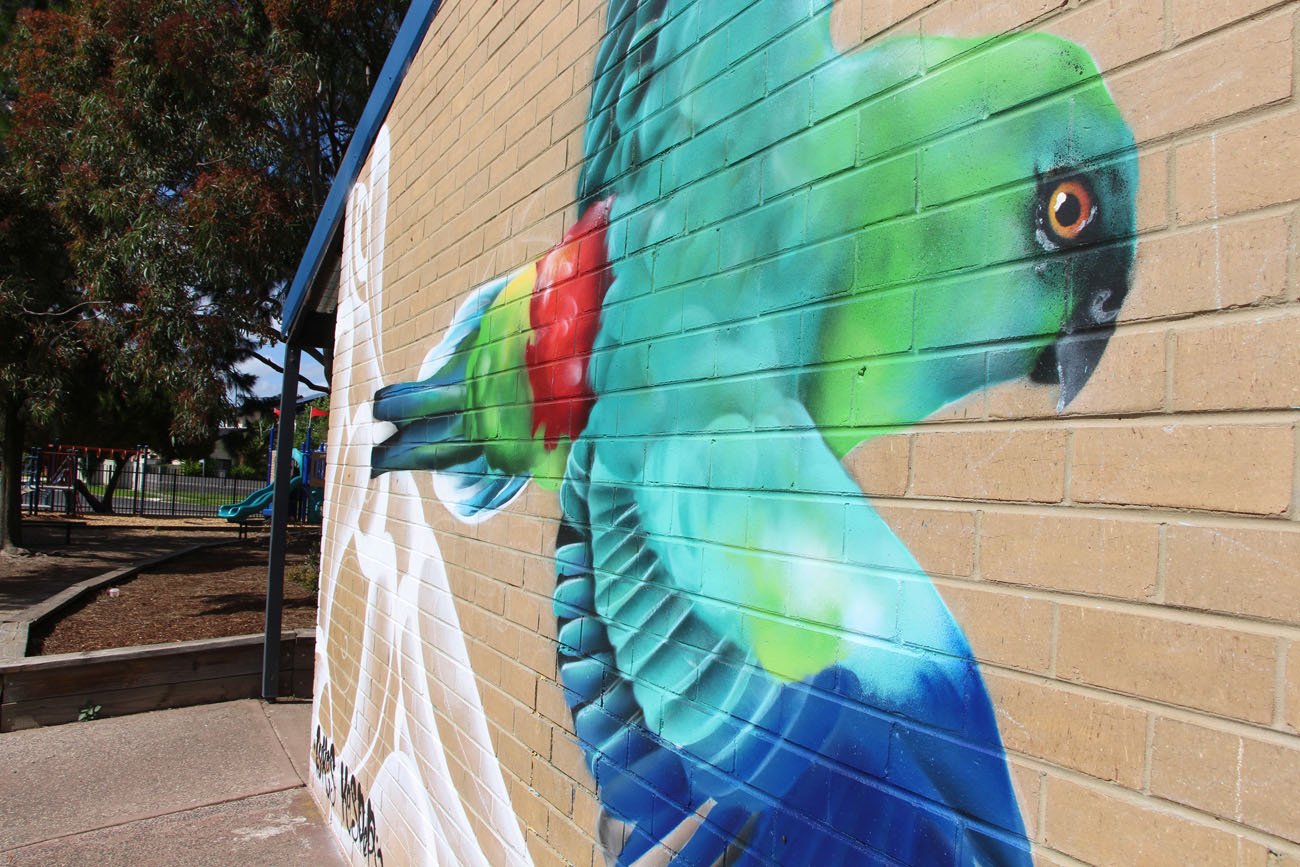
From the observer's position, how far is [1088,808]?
111 centimetres

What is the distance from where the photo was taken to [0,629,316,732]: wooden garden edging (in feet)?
18.7

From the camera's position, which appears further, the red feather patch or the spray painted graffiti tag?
the spray painted graffiti tag

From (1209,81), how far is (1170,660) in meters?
0.73

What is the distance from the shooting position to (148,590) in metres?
10.2

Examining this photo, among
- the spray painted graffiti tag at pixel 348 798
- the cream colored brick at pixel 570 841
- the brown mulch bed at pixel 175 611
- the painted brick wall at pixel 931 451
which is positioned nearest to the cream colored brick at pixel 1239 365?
the painted brick wall at pixel 931 451

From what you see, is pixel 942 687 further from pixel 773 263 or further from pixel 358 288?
pixel 358 288

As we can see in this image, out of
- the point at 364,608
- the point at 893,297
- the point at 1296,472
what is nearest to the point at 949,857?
the point at 1296,472

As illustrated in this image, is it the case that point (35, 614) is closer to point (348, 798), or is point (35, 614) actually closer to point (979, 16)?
point (348, 798)

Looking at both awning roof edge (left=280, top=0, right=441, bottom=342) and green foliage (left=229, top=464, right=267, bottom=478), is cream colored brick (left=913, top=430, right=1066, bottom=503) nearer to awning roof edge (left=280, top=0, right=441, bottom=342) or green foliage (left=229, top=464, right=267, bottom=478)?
awning roof edge (left=280, top=0, right=441, bottom=342)

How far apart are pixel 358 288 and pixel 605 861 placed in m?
3.88

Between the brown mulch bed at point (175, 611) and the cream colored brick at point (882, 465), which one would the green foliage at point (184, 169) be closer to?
the brown mulch bed at point (175, 611)

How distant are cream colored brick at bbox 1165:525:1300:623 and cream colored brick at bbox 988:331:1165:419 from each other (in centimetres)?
17

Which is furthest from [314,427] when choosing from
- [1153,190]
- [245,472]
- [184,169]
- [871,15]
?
[245,472]

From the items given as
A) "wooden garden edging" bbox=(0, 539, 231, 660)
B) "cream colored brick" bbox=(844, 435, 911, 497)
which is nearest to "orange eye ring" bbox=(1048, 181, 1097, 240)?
"cream colored brick" bbox=(844, 435, 911, 497)
